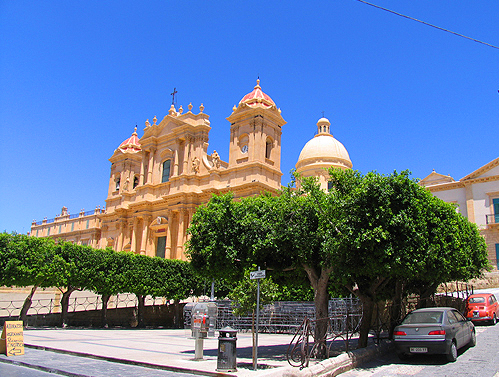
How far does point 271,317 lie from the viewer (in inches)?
1014

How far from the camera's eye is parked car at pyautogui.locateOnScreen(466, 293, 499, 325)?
65.4 ft

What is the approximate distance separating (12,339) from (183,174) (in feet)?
95.6

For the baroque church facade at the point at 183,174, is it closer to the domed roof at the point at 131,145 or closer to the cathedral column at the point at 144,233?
the cathedral column at the point at 144,233

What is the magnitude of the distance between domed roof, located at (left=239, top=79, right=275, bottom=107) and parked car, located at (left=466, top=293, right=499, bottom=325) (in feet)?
83.9

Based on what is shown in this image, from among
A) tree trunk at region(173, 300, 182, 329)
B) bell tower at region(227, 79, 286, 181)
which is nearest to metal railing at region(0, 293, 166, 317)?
tree trunk at region(173, 300, 182, 329)

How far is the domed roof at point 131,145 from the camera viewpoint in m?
55.0

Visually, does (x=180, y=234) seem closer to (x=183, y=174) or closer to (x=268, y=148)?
(x=183, y=174)

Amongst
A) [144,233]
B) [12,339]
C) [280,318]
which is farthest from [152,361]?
[144,233]

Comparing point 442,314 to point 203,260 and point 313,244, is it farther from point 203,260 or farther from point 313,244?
point 203,260

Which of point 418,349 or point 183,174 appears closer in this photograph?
point 418,349

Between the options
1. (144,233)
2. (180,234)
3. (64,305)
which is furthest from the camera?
(144,233)

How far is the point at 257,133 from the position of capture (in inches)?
1522

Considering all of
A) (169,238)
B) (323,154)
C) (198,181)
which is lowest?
(169,238)

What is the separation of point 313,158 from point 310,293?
37347mm
